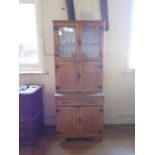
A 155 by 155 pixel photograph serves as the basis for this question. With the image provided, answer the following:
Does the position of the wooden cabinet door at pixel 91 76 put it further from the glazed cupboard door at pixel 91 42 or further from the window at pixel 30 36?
the window at pixel 30 36

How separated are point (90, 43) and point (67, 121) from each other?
3.72 ft

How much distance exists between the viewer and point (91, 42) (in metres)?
2.99

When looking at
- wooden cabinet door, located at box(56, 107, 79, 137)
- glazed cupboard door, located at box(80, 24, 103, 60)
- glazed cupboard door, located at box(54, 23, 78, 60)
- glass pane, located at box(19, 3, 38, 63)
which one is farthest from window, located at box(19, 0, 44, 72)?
wooden cabinet door, located at box(56, 107, 79, 137)

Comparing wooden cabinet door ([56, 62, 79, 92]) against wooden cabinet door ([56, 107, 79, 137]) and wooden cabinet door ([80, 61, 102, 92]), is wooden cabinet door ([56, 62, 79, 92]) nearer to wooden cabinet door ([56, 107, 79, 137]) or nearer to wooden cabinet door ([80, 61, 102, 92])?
wooden cabinet door ([80, 61, 102, 92])

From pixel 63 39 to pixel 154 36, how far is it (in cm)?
216

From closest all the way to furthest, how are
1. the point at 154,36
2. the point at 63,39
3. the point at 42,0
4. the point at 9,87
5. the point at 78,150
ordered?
the point at 154,36 < the point at 9,87 < the point at 78,150 < the point at 63,39 < the point at 42,0

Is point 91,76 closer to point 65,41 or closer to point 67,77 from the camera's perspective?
point 67,77

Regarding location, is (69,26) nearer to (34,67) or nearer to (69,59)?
(69,59)

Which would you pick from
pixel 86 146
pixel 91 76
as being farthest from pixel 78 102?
pixel 86 146

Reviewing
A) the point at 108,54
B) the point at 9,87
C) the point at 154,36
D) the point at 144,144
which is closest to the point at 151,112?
the point at 144,144

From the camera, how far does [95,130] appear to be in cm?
298

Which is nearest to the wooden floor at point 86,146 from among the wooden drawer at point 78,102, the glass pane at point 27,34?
the wooden drawer at point 78,102

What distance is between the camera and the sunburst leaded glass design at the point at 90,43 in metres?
2.96

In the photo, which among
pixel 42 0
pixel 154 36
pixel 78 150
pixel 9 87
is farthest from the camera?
pixel 42 0
